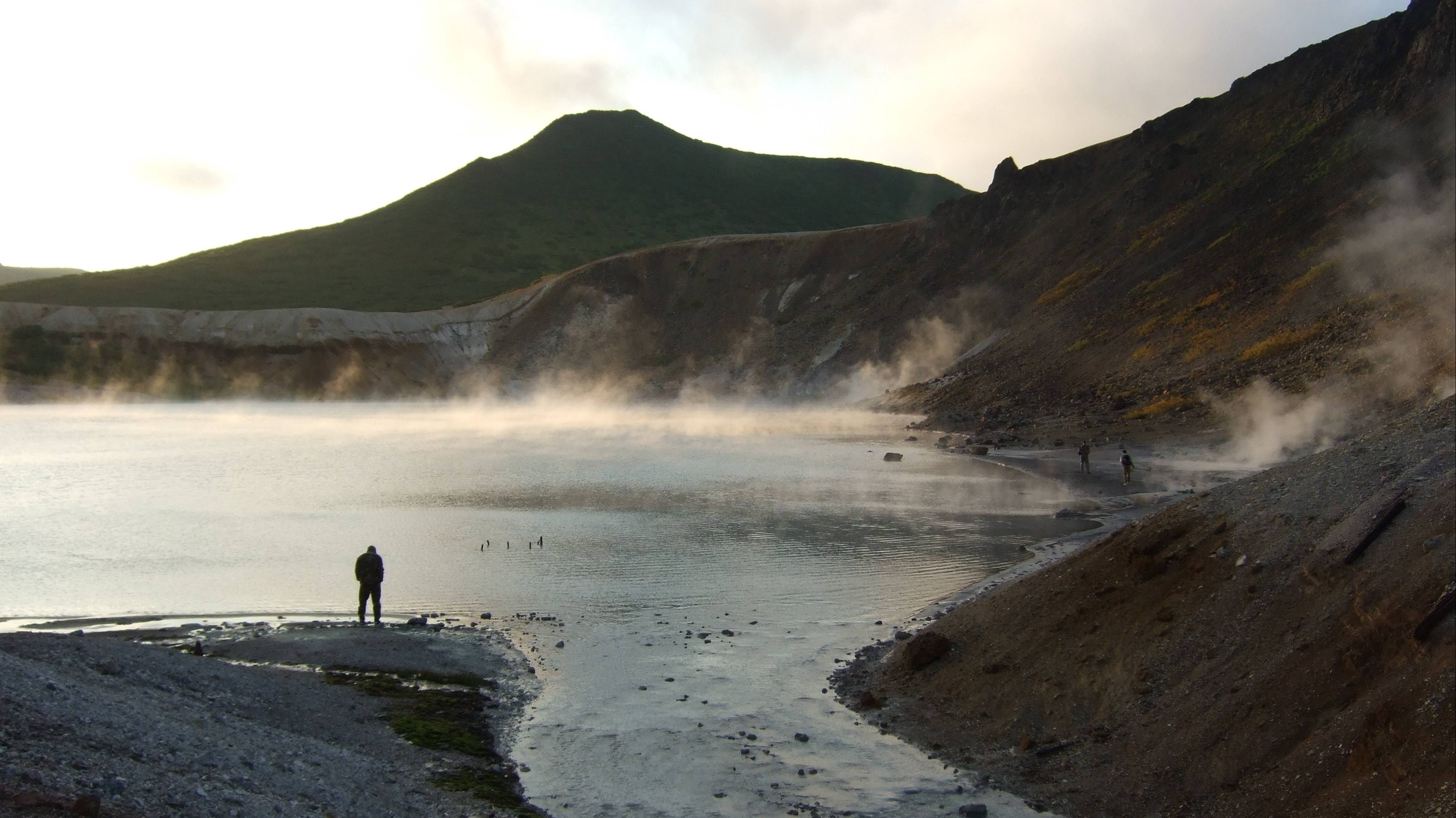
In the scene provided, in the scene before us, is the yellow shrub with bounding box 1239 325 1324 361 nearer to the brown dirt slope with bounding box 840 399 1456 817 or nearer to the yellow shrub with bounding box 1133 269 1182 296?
the yellow shrub with bounding box 1133 269 1182 296

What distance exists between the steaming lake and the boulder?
136 centimetres

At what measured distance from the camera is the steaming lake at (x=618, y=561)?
13.4 meters

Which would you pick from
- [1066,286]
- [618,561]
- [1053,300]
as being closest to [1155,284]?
[1053,300]

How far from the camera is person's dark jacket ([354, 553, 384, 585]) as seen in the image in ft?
65.0

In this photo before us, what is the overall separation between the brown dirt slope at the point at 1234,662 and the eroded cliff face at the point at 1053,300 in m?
23.2

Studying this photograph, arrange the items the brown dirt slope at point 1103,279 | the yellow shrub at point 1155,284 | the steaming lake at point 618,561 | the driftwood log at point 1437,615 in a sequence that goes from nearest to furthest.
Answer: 1. the driftwood log at point 1437,615
2. the steaming lake at point 618,561
3. the brown dirt slope at point 1103,279
4. the yellow shrub at point 1155,284

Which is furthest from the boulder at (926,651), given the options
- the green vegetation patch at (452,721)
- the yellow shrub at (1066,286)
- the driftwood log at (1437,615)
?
the yellow shrub at (1066,286)

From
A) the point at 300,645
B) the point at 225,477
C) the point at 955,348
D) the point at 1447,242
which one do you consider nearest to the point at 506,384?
the point at 955,348

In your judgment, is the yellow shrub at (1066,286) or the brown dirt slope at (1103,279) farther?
the yellow shrub at (1066,286)

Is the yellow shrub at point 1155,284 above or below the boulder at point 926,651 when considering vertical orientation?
above

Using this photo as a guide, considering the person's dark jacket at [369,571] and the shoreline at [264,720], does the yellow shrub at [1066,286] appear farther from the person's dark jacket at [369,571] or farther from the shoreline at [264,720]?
the shoreline at [264,720]

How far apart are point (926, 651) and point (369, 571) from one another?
32.6ft

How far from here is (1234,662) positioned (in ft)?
39.4

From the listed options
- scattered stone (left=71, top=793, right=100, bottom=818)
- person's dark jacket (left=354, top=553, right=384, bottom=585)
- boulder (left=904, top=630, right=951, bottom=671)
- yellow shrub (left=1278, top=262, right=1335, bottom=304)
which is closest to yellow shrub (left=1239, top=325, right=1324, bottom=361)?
yellow shrub (left=1278, top=262, right=1335, bottom=304)
